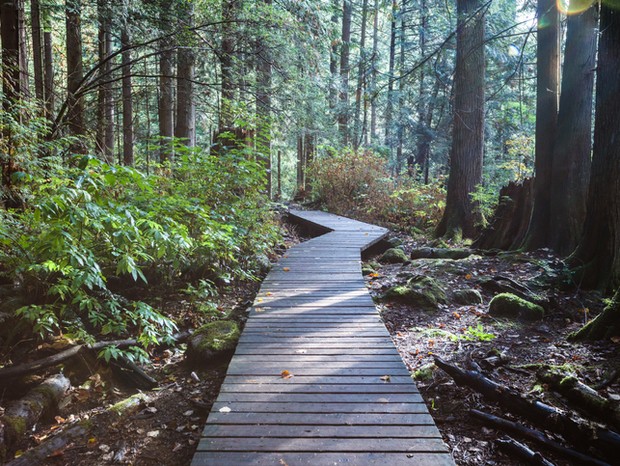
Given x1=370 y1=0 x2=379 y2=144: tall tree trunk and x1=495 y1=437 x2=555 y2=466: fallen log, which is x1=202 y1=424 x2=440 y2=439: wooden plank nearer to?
x1=495 y1=437 x2=555 y2=466: fallen log

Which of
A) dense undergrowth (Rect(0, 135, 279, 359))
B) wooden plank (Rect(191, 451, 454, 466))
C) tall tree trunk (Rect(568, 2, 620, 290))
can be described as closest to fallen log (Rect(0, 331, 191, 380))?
dense undergrowth (Rect(0, 135, 279, 359))

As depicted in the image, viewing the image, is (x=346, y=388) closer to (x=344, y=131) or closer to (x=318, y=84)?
(x=318, y=84)

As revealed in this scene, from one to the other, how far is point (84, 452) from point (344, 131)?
65.2 feet

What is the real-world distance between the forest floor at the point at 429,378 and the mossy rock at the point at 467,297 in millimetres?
103

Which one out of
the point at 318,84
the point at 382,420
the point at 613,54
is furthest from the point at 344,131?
the point at 382,420

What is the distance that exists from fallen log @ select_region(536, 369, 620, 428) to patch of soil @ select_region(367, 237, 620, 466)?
0.27ft

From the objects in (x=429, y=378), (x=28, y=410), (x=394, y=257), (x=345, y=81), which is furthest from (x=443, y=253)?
(x=345, y=81)

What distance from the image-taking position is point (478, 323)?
5320 millimetres

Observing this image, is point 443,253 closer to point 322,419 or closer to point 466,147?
point 466,147

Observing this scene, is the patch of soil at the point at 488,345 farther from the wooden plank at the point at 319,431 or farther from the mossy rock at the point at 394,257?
the mossy rock at the point at 394,257

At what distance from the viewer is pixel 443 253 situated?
8.81 metres

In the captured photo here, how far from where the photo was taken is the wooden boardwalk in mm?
2525

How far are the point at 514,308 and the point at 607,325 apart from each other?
4.36ft

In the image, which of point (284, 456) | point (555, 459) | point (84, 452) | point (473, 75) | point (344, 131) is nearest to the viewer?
point (284, 456)
